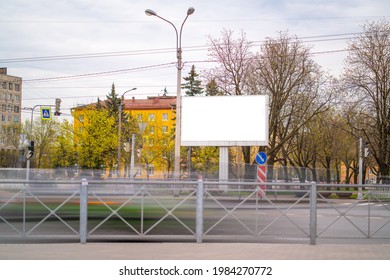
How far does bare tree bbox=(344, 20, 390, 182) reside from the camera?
41.3m

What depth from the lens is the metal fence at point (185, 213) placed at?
11.3 meters

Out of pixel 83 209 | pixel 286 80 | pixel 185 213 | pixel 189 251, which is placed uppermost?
pixel 286 80

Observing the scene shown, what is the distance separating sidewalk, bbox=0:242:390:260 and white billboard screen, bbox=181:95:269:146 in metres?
18.3

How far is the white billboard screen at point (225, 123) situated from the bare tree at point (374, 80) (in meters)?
14.8

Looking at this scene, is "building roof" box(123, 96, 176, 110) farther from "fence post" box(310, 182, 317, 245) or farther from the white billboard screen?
"fence post" box(310, 182, 317, 245)

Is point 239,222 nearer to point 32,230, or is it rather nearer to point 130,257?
point 130,257

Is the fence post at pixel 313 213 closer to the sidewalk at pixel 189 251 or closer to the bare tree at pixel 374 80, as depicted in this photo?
the sidewalk at pixel 189 251

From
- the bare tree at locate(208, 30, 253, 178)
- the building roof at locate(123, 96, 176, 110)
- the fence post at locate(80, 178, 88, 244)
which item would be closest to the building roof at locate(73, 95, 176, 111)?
the building roof at locate(123, 96, 176, 110)

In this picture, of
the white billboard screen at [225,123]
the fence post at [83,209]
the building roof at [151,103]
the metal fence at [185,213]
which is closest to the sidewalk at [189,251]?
the fence post at [83,209]

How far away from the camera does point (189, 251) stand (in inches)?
396

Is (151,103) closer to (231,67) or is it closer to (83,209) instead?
(231,67)

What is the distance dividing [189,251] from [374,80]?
35.5 metres

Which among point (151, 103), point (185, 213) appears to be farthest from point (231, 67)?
point (151, 103)

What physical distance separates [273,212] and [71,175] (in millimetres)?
34097
